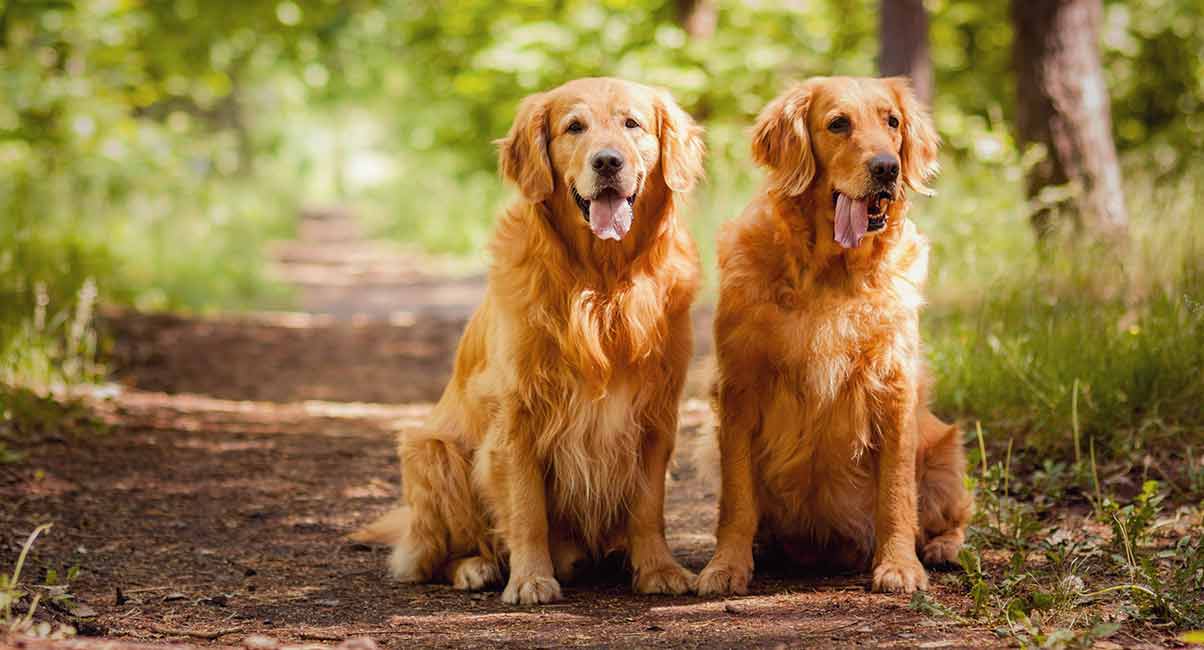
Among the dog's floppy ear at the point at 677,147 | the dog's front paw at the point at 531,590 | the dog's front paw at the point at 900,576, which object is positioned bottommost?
the dog's front paw at the point at 531,590

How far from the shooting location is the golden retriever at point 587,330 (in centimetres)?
347

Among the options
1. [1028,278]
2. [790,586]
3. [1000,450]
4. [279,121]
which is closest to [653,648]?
[790,586]

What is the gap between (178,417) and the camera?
586 centimetres

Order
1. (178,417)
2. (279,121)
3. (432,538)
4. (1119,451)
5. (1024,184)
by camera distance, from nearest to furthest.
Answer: (432,538) → (1119,451) → (178,417) → (1024,184) → (279,121)

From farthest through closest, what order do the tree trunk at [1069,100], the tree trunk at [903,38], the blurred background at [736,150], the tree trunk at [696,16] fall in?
the tree trunk at [696,16]
the tree trunk at [903,38]
the tree trunk at [1069,100]
the blurred background at [736,150]

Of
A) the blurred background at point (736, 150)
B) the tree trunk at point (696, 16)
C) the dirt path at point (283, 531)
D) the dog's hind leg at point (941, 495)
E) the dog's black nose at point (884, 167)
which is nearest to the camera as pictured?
the dirt path at point (283, 531)

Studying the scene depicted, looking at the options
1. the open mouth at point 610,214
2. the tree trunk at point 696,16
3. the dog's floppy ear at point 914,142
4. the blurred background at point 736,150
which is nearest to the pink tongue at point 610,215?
the open mouth at point 610,214

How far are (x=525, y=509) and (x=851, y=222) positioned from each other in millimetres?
1288

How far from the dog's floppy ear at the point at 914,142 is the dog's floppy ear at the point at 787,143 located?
0.94ft

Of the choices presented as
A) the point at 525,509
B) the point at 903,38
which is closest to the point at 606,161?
the point at 525,509

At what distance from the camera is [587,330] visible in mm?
3451

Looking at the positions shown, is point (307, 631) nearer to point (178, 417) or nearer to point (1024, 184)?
point (178, 417)

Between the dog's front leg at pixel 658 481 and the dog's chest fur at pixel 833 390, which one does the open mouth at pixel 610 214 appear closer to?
the dog's front leg at pixel 658 481

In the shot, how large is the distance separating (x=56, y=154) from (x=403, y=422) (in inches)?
217
